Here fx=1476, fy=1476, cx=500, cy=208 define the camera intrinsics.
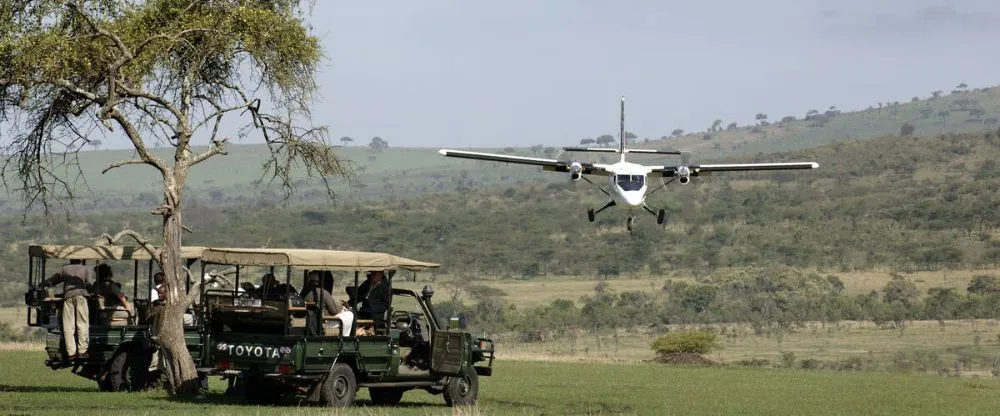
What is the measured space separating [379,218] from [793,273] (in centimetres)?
4918

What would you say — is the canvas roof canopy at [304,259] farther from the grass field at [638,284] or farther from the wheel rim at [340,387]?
the grass field at [638,284]

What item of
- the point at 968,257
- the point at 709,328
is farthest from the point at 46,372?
the point at 968,257

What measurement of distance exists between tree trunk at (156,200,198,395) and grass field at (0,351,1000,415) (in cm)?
45

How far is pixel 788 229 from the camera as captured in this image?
11975cm

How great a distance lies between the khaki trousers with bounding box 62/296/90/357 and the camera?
22141 millimetres

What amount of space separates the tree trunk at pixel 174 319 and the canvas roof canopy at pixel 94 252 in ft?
1.22

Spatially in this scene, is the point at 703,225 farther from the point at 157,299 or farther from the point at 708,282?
the point at 157,299

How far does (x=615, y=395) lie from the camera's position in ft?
87.8

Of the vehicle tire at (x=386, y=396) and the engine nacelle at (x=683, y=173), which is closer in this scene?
the vehicle tire at (x=386, y=396)

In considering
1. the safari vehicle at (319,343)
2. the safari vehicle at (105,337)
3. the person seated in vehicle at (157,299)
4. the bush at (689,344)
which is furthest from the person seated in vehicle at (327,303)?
the bush at (689,344)

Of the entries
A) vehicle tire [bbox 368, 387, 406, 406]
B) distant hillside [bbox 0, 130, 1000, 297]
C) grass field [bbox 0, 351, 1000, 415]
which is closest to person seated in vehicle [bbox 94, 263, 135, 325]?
grass field [bbox 0, 351, 1000, 415]

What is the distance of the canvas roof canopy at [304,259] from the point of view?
19.5m

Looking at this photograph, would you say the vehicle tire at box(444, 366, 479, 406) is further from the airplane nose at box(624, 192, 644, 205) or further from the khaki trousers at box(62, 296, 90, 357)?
the airplane nose at box(624, 192, 644, 205)

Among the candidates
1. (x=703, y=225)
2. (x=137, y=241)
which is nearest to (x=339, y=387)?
(x=137, y=241)
